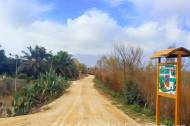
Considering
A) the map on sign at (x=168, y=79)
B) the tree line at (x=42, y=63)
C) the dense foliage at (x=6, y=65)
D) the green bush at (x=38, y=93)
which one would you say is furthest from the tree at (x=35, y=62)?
the map on sign at (x=168, y=79)

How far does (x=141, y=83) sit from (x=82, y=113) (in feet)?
15.8

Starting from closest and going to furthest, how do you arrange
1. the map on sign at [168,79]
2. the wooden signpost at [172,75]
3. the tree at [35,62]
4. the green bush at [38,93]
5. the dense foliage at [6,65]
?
the wooden signpost at [172,75] → the map on sign at [168,79] → the green bush at [38,93] → the tree at [35,62] → the dense foliage at [6,65]

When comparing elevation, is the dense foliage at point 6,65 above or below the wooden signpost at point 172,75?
above

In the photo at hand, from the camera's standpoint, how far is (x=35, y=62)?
64.2m

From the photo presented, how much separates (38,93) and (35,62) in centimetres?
3599

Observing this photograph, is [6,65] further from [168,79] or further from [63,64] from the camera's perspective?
[168,79]

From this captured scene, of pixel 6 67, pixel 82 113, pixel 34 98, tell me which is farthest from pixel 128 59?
pixel 6 67

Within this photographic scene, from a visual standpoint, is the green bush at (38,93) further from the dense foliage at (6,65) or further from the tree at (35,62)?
the dense foliage at (6,65)

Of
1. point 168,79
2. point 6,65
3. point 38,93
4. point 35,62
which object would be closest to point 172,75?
point 168,79

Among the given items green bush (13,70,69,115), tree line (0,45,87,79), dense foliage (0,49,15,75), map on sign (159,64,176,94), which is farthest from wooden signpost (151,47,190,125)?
dense foliage (0,49,15,75)

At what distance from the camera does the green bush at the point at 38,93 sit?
25200 mm

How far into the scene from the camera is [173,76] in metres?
11.6

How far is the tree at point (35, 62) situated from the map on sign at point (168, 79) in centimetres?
5179

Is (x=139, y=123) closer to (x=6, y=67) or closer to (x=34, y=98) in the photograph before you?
(x=34, y=98)
